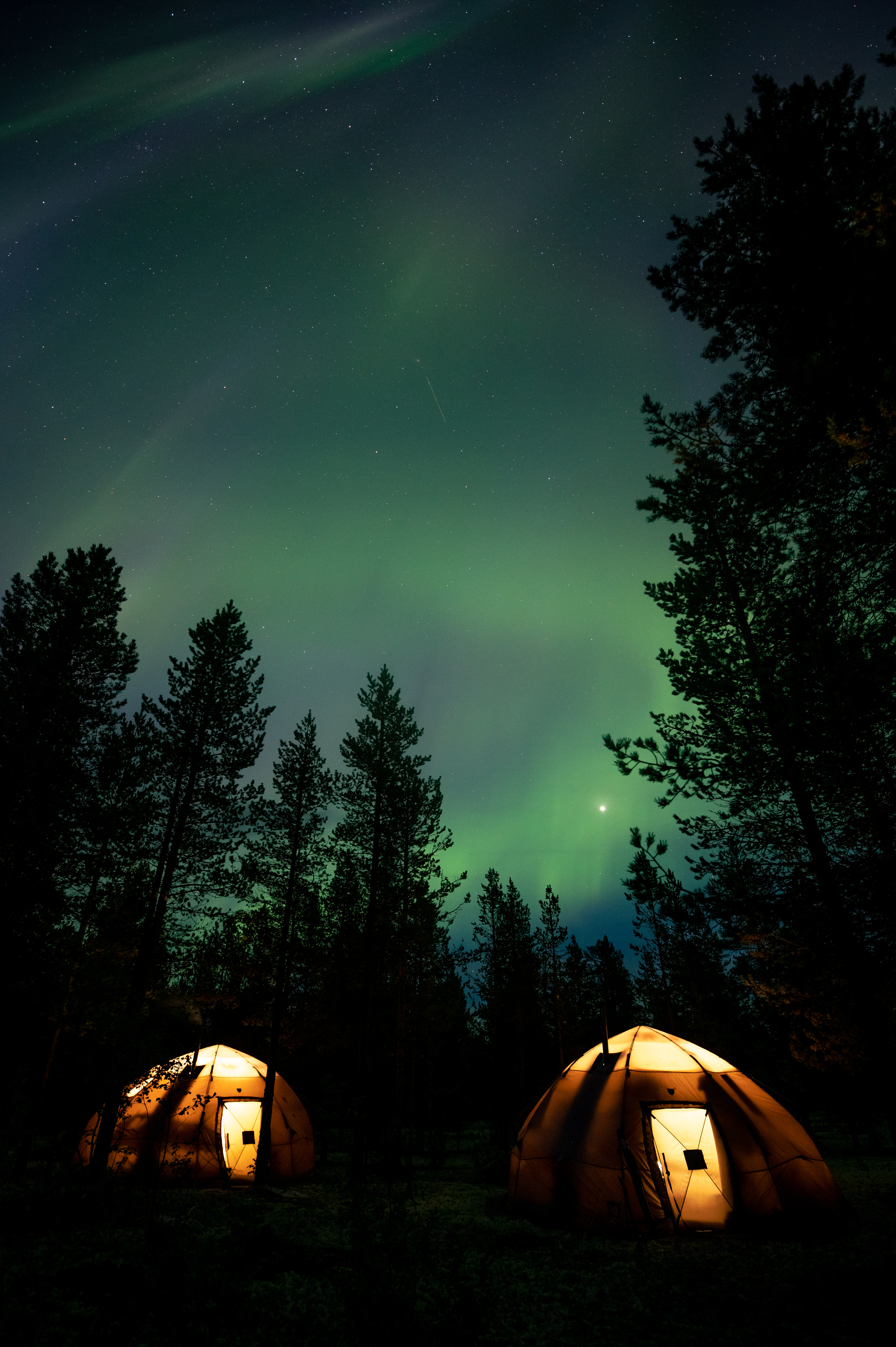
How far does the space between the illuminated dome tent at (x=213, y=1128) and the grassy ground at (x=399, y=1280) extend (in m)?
5.32

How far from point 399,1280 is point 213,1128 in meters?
14.6

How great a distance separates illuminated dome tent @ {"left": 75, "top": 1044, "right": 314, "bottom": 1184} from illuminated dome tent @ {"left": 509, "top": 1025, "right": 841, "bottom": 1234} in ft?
28.5

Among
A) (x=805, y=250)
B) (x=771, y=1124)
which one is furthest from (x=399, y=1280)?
(x=805, y=250)

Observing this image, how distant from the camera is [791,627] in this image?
21.7ft

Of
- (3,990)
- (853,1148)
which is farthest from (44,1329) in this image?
(853,1148)

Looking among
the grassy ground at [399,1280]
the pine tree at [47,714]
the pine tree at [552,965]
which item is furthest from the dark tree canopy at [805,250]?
the pine tree at [552,965]

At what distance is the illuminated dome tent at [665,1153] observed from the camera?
1045 centimetres

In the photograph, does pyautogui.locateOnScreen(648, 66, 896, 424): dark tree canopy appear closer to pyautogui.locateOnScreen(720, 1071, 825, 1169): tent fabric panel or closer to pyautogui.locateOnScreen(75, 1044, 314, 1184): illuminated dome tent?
pyautogui.locateOnScreen(720, 1071, 825, 1169): tent fabric panel

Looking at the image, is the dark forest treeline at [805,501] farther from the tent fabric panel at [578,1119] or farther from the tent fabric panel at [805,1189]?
the tent fabric panel at [578,1119]

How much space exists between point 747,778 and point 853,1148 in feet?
117

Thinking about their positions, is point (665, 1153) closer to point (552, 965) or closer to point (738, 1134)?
point (738, 1134)

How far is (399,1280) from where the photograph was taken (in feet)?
17.9

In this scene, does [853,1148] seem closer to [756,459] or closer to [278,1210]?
[278,1210]

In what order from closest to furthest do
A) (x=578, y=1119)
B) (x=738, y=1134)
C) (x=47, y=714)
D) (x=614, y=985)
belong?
(x=738, y=1134) < (x=578, y=1119) < (x=47, y=714) < (x=614, y=985)
